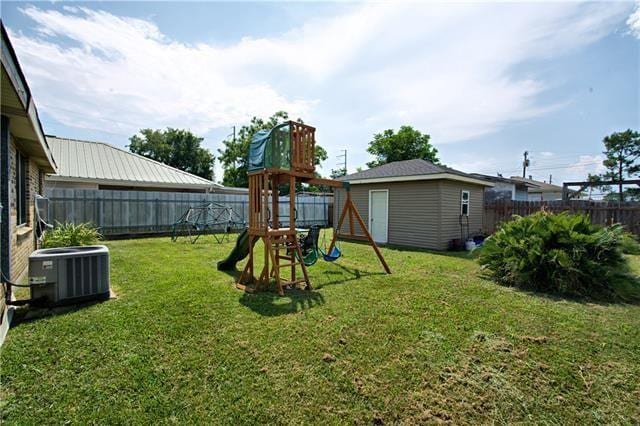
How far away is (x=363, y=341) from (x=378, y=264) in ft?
13.9

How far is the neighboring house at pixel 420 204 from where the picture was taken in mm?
9898

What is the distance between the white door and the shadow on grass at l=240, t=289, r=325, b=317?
22.7 feet

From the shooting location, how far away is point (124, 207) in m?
11.8

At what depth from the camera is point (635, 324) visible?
12.3 feet

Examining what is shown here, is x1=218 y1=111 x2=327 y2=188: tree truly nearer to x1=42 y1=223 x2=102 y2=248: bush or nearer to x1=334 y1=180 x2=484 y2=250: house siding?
x1=334 y1=180 x2=484 y2=250: house siding

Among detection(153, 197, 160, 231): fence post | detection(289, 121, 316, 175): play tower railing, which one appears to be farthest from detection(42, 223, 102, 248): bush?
detection(289, 121, 316, 175): play tower railing

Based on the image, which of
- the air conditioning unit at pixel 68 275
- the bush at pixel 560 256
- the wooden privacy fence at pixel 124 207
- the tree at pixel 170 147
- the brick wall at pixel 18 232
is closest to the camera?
the air conditioning unit at pixel 68 275

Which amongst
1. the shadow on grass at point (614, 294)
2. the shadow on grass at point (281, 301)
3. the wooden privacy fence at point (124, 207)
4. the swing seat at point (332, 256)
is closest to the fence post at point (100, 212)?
the wooden privacy fence at point (124, 207)

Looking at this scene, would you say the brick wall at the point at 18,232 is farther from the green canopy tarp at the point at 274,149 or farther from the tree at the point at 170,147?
the tree at the point at 170,147

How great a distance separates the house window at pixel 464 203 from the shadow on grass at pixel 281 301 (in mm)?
8068

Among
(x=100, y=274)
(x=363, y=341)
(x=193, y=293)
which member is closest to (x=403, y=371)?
(x=363, y=341)

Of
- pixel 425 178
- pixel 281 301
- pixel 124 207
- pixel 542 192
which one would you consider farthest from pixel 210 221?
pixel 542 192

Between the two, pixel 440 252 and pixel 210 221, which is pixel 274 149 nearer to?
pixel 440 252

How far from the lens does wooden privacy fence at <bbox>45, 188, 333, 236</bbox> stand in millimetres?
10545
